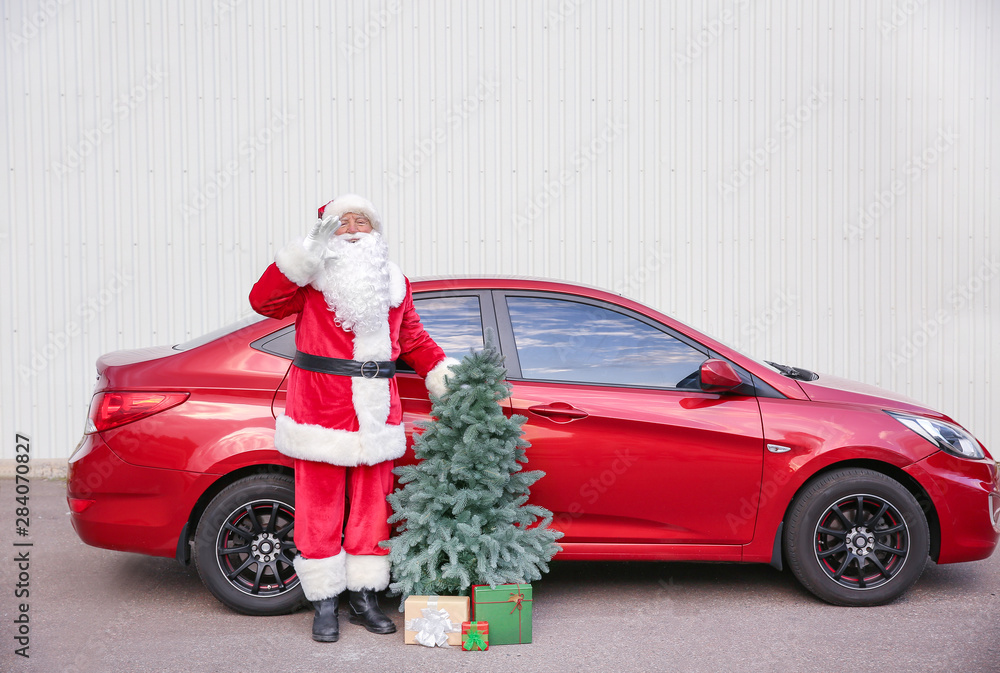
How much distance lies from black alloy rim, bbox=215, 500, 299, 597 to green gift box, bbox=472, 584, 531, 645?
3.05ft

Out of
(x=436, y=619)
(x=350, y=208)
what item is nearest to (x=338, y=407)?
(x=350, y=208)

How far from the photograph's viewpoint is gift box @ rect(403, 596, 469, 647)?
11.3ft

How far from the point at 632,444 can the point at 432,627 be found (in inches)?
48.3

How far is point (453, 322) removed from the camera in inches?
156

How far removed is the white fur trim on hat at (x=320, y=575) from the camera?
11.5 ft

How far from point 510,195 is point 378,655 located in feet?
14.7

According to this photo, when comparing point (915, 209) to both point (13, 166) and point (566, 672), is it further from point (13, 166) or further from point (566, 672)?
point (13, 166)

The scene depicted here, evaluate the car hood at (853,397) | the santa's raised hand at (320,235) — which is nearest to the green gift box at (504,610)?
the santa's raised hand at (320,235)

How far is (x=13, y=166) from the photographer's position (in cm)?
682

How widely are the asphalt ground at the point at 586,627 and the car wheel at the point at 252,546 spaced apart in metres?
0.12
